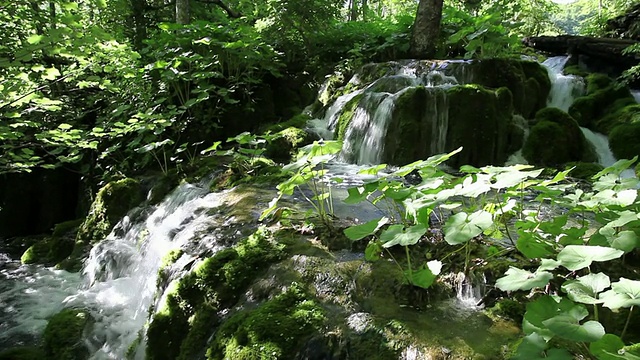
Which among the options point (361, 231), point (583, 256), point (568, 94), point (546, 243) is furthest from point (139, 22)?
point (583, 256)

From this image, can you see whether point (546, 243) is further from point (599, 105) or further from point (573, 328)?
point (599, 105)

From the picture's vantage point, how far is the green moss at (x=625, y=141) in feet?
20.2

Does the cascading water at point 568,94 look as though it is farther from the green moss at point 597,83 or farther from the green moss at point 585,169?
the green moss at point 585,169

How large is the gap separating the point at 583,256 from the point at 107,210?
6.48m

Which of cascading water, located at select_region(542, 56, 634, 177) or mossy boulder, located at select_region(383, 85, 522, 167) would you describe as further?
cascading water, located at select_region(542, 56, 634, 177)

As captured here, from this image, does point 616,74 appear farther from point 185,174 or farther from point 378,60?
point 185,174

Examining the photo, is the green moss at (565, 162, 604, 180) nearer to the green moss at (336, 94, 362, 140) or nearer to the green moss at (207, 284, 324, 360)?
the green moss at (336, 94, 362, 140)

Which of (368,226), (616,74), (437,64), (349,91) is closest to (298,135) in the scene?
(349,91)

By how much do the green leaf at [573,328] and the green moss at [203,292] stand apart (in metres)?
1.89

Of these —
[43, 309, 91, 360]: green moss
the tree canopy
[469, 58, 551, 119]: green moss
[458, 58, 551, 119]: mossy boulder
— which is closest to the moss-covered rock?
the tree canopy

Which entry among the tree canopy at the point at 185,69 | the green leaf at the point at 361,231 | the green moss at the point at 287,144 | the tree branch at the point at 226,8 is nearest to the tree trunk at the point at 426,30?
the tree canopy at the point at 185,69

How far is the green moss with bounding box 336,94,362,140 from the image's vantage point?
7012mm

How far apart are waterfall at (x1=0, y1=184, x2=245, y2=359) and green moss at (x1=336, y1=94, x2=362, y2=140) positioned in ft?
8.74

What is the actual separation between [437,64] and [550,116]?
95.3 inches
